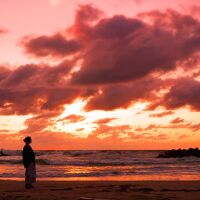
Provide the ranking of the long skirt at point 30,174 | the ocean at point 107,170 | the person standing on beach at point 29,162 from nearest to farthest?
the person standing on beach at point 29,162 → the long skirt at point 30,174 → the ocean at point 107,170

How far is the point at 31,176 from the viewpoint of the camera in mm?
16609

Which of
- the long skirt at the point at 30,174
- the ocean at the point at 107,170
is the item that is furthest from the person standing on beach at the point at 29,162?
the ocean at the point at 107,170

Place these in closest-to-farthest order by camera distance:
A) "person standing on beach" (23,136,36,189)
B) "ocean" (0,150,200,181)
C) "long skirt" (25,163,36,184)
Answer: "person standing on beach" (23,136,36,189) < "long skirt" (25,163,36,184) < "ocean" (0,150,200,181)

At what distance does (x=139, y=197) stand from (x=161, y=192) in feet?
5.84

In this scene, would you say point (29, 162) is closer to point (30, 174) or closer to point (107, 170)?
point (30, 174)

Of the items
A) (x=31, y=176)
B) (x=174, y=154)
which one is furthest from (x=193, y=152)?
(x=31, y=176)

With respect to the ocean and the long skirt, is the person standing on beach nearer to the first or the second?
the long skirt

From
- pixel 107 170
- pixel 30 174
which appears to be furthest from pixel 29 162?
pixel 107 170

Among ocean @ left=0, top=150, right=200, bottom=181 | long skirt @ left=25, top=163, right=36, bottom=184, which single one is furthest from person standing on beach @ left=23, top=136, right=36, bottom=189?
ocean @ left=0, top=150, right=200, bottom=181

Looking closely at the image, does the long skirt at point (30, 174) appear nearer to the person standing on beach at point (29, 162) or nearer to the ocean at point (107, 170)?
the person standing on beach at point (29, 162)

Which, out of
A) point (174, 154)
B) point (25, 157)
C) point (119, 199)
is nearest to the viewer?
point (119, 199)

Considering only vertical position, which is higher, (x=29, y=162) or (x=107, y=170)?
(x=29, y=162)

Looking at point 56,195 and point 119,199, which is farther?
point 56,195

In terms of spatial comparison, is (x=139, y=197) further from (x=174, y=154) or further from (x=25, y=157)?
(x=174, y=154)
